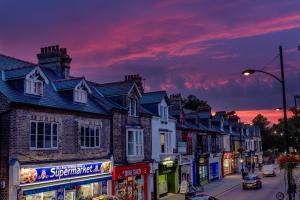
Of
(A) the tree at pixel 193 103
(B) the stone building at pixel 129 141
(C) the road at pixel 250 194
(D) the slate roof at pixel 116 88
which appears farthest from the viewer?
(A) the tree at pixel 193 103

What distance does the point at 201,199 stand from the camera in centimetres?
2773

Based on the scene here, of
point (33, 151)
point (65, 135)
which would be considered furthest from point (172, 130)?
point (33, 151)

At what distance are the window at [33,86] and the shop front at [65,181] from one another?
4.19 m

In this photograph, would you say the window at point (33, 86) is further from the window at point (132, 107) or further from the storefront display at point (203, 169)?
the storefront display at point (203, 169)

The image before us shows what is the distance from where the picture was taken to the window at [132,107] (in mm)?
33062

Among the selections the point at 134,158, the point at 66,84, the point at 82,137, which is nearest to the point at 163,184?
the point at 134,158

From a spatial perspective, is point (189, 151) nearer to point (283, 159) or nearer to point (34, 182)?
point (283, 159)

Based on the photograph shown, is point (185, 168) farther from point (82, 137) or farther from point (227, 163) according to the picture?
point (227, 163)

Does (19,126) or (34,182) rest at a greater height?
(19,126)

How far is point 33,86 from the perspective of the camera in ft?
77.8

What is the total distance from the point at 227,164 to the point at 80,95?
138 ft

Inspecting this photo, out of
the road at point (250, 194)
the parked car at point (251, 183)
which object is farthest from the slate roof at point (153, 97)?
the parked car at point (251, 183)

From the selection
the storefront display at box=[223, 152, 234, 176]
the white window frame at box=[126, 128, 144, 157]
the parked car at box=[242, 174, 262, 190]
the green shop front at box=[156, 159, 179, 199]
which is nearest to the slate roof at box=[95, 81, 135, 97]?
the white window frame at box=[126, 128, 144, 157]

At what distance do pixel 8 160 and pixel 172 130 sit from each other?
2261 cm
